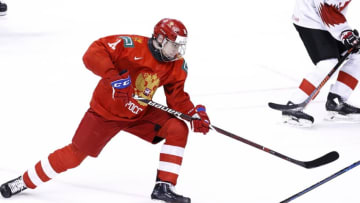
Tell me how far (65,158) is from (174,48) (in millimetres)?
689

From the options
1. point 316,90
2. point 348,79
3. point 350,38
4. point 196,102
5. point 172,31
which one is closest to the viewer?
point 172,31

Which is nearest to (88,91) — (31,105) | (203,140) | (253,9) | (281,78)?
(31,105)

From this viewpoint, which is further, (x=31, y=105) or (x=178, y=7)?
(x=178, y=7)

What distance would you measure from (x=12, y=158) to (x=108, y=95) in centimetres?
86

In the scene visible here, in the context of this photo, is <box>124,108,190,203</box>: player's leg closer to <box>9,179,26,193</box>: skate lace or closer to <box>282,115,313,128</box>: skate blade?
<box>9,179,26,193</box>: skate lace

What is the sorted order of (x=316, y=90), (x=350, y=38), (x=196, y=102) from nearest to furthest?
(x=350, y=38) < (x=316, y=90) < (x=196, y=102)

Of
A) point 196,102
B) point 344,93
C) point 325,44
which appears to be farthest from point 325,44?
point 196,102

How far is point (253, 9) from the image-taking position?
8180mm

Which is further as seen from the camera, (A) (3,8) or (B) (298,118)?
(A) (3,8)

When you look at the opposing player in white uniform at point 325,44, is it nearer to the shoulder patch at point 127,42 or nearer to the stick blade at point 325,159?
the stick blade at point 325,159

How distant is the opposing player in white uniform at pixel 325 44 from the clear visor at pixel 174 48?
60.2 inches

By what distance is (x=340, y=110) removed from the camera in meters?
4.69

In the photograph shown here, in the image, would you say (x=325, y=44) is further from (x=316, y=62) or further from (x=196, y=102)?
(x=196, y=102)

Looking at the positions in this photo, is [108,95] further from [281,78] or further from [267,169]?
[281,78]
